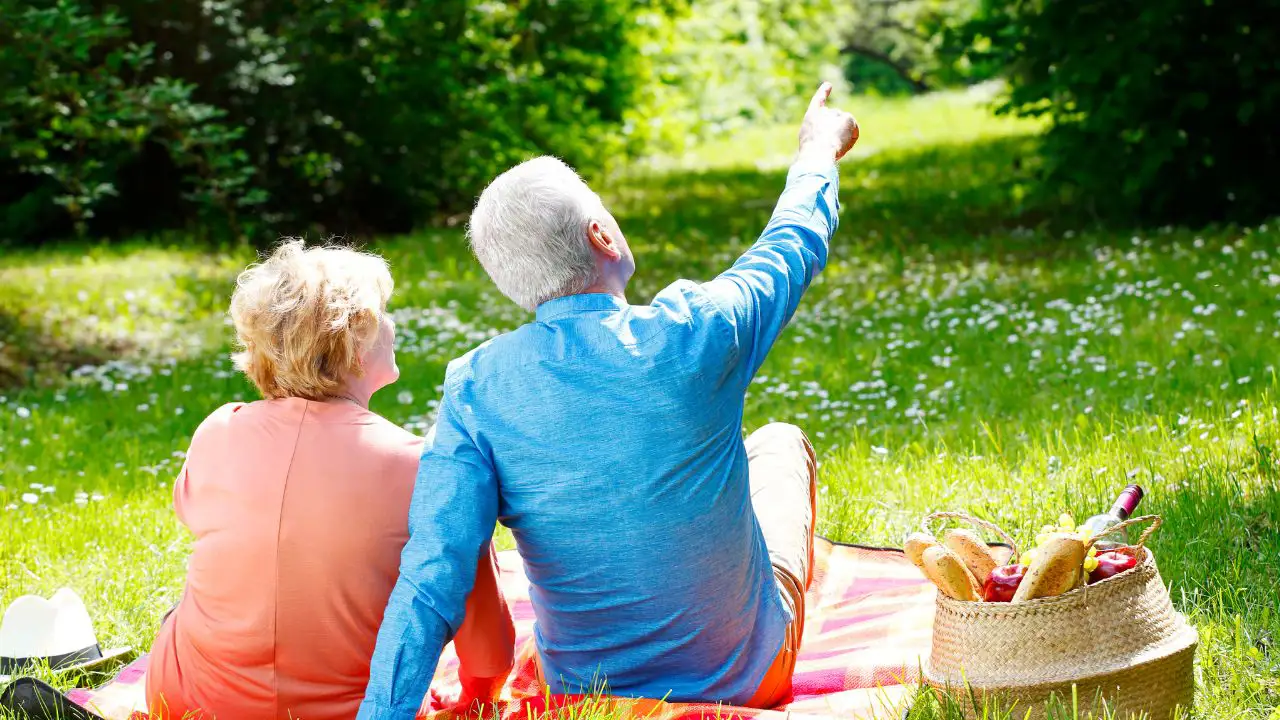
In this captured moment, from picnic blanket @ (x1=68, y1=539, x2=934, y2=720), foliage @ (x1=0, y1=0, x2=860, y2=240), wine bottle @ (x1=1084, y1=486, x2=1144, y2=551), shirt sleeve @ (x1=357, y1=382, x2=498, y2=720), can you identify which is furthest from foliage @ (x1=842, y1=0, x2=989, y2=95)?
shirt sleeve @ (x1=357, y1=382, x2=498, y2=720)

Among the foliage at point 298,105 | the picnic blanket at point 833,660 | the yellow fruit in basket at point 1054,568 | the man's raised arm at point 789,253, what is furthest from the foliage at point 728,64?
the yellow fruit in basket at point 1054,568

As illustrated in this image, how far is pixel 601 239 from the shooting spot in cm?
276

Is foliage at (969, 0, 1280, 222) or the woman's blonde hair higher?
the woman's blonde hair

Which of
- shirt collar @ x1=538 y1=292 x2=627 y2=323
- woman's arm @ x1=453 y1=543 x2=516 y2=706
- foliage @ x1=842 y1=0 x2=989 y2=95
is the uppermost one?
shirt collar @ x1=538 y1=292 x2=627 y2=323

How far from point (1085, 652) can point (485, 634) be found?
4.50 feet

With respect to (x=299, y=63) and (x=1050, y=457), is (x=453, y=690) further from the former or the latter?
(x=299, y=63)

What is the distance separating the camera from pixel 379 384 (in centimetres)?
317

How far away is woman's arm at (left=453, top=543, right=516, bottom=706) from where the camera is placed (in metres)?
3.05

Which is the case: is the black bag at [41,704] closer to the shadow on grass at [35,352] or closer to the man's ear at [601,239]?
the man's ear at [601,239]

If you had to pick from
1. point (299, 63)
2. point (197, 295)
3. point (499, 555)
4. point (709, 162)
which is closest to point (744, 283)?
point (499, 555)

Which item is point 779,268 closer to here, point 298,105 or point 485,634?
point 485,634

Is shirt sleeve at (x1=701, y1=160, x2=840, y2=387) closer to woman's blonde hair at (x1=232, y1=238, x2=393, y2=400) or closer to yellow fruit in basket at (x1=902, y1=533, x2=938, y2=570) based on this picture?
yellow fruit in basket at (x1=902, y1=533, x2=938, y2=570)

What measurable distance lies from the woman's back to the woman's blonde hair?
0.26 ft

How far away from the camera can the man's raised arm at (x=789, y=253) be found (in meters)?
2.77
